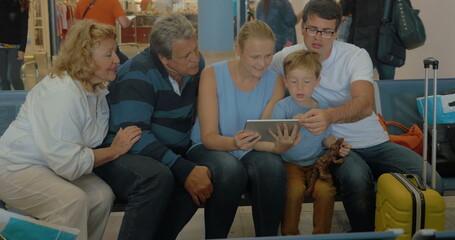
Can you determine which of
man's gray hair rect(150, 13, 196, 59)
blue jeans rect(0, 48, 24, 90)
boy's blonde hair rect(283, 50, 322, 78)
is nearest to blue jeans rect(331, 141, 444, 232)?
boy's blonde hair rect(283, 50, 322, 78)

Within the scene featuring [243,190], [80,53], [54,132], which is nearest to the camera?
[54,132]

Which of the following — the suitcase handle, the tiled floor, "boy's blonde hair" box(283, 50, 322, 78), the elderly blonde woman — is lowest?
the tiled floor

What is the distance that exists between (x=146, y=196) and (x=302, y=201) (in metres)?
0.77

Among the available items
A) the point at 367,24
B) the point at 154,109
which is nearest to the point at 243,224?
the point at 154,109

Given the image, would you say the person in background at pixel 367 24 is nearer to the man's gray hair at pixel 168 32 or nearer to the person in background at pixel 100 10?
the person in background at pixel 100 10

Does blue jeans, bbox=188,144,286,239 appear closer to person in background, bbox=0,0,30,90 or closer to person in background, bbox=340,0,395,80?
person in background, bbox=340,0,395,80

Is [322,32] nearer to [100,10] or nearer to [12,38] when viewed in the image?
[100,10]

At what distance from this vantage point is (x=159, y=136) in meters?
2.84

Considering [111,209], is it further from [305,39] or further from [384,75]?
[384,75]

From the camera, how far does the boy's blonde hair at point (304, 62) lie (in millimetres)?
2766

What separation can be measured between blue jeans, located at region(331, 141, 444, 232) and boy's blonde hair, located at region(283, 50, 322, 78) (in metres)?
0.48

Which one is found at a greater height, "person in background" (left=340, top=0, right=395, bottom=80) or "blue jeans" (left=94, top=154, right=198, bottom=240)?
"person in background" (left=340, top=0, right=395, bottom=80)

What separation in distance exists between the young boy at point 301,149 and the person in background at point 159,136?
0.41 meters

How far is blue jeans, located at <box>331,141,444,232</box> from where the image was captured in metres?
2.75
